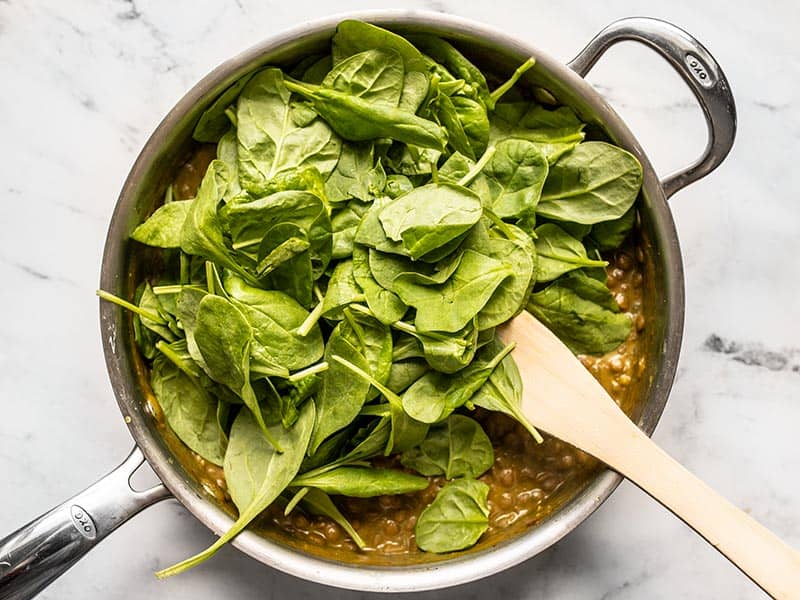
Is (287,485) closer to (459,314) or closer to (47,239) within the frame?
(459,314)

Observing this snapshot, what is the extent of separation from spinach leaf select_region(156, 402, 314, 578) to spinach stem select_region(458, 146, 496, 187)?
329mm

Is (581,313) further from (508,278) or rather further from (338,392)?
(338,392)

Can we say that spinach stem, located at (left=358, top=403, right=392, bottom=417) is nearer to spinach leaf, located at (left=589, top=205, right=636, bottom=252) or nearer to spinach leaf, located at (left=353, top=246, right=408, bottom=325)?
spinach leaf, located at (left=353, top=246, right=408, bottom=325)

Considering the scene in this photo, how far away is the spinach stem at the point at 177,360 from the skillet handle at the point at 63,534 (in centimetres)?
14

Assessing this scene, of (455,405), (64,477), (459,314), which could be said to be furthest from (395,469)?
(64,477)

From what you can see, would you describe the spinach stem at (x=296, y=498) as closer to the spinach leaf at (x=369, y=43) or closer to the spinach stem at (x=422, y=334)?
the spinach stem at (x=422, y=334)

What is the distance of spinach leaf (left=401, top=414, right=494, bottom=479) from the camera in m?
1.22

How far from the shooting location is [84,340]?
1323mm

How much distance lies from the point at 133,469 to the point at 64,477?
25 centimetres

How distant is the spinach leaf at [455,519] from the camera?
47.8 inches

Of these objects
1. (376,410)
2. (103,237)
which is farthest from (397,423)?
(103,237)

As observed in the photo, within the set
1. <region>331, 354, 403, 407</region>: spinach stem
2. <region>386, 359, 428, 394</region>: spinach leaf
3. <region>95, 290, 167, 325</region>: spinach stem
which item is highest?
<region>95, 290, 167, 325</region>: spinach stem

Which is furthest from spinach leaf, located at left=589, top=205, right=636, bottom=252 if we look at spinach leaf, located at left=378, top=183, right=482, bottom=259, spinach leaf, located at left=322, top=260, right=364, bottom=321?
spinach leaf, located at left=322, top=260, right=364, bottom=321

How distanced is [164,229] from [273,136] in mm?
175
